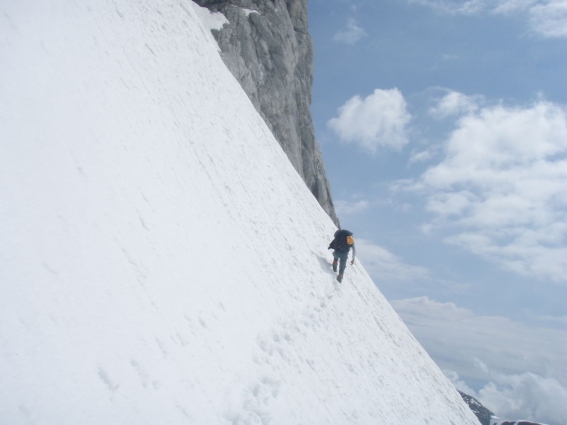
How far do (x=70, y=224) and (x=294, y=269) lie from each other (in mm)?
6757

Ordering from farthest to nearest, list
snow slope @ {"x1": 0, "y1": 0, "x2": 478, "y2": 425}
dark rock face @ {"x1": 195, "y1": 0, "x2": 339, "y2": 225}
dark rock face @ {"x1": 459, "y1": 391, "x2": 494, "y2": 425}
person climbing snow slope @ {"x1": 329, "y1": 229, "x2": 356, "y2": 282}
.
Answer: dark rock face @ {"x1": 459, "y1": 391, "x2": 494, "y2": 425} < dark rock face @ {"x1": 195, "y1": 0, "x2": 339, "y2": 225} < person climbing snow slope @ {"x1": 329, "y1": 229, "x2": 356, "y2": 282} < snow slope @ {"x1": 0, "y1": 0, "x2": 478, "y2": 425}

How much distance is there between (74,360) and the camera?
3.82 m

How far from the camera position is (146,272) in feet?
18.6

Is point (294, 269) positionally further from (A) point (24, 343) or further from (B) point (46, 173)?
(A) point (24, 343)

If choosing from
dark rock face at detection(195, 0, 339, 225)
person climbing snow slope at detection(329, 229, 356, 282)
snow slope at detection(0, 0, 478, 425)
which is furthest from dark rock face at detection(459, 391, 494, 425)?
snow slope at detection(0, 0, 478, 425)

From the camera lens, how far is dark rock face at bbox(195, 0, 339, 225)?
2884 centimetres

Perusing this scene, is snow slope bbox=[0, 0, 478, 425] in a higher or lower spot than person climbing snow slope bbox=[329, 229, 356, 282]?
lower

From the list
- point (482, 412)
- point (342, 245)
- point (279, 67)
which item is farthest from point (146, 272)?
point (482, 412)

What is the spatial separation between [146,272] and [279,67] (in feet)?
97.1

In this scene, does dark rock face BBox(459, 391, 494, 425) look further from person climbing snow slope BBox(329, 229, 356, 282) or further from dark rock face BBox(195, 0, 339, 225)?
person climbing snow slope BBox(329, 229, 356, 282)

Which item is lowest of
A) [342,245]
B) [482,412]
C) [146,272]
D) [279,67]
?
[146,272]

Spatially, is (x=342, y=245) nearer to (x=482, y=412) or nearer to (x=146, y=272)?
(x=146, y=272)

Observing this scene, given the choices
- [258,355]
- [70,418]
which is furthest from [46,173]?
[258,355]

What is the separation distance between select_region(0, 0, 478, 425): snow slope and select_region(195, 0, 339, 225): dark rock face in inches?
585
